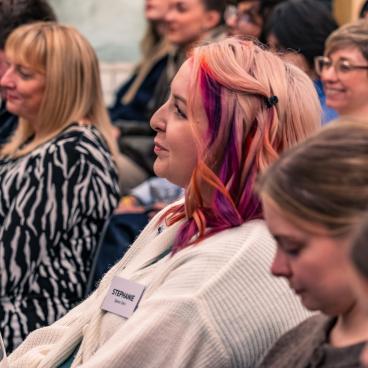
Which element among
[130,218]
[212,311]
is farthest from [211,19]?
[212,311]

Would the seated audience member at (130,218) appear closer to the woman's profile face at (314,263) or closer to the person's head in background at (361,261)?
the woman's profile face at (314,263)

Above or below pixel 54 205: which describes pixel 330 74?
above

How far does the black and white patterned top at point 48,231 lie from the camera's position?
3789 millimetres

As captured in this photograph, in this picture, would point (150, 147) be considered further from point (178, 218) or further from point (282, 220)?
point (282, 220)

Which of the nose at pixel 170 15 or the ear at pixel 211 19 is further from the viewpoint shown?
the nose at pixel 170 15

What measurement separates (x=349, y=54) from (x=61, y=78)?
3.28 feet

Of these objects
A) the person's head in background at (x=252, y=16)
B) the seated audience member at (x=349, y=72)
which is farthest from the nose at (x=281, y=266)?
the person's head in background at (x=252, y=16)

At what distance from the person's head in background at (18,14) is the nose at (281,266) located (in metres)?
2.80

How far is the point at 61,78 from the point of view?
405 cm

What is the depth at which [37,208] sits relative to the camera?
381 centimetres

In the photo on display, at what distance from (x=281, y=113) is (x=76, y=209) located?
4.78 ft

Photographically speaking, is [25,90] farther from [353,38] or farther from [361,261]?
[361,261]

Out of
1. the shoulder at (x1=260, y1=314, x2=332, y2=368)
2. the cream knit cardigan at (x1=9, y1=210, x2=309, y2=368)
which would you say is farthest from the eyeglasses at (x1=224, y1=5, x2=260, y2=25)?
the shoulder at (x1=260, y1=314, x2=332, y2=368)

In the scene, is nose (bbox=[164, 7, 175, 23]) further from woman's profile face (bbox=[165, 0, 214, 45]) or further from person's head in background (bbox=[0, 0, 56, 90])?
person's head in background (bbox=[0, 0, 56, 90])
